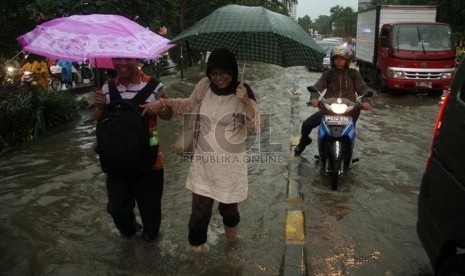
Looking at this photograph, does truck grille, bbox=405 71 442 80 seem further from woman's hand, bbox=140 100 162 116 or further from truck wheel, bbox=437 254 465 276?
truck wheel, bbox=437 254 465 276

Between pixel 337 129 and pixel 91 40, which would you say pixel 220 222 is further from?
pixel 91 40

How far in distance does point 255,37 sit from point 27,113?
537 cm

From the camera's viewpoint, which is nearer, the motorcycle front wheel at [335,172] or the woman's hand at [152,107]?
the woman's hand at [152,107]

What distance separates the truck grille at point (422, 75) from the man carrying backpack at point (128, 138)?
36.7 feet

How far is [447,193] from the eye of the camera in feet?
9.16

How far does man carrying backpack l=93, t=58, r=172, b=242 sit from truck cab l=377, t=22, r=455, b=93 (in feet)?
36.5

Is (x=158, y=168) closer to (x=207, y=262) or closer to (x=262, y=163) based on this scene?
(x=207, y=262)

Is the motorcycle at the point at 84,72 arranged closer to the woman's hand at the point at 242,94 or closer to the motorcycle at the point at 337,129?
the motorcycle at the point at 337,129

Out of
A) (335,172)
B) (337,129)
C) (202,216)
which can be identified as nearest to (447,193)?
(202,216)

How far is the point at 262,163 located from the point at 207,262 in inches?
122

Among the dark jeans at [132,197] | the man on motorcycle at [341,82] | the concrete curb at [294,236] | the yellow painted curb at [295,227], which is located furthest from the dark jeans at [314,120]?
the dark jeans at [132,197]

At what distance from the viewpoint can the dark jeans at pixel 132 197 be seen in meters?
3.82

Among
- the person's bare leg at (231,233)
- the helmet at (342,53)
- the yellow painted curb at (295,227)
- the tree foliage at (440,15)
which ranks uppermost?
the tree foliage at (440,15)

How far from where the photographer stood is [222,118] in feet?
11.7
